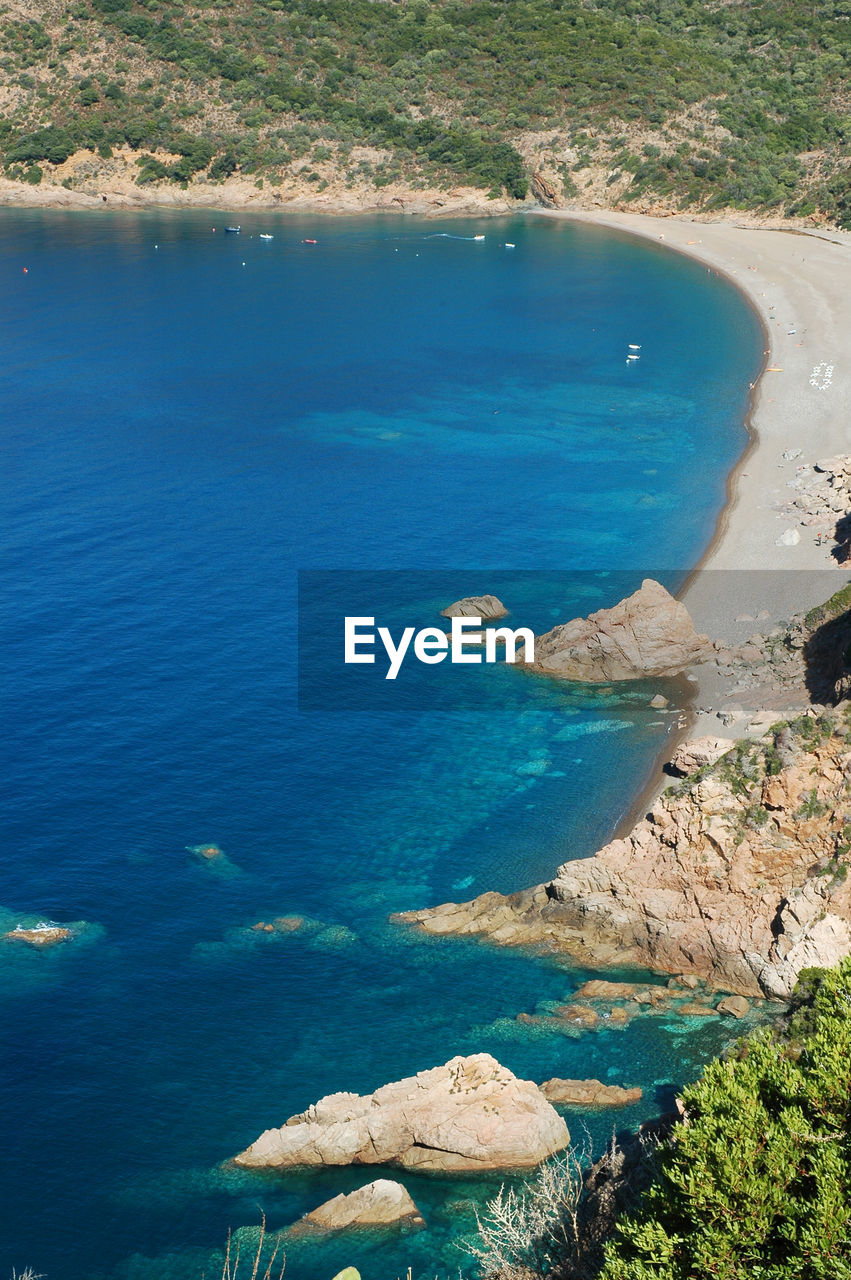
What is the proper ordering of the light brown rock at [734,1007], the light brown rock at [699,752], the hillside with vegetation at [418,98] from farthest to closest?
the hillside with vegetation at [418,98] < the light brown rock at [699,752] < the light brown rock at [734,1007]

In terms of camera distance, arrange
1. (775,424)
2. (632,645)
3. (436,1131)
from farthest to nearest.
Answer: (775,424) → (632,645) → (436,1131)

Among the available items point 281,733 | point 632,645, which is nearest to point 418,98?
point 632,645

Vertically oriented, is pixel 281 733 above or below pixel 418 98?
below

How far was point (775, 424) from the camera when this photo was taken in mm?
85875

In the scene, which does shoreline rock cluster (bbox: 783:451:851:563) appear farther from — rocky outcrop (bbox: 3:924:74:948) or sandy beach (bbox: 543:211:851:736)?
rocky outcrop (bbox: 3:924:74:948)

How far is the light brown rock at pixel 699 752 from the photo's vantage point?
143ft

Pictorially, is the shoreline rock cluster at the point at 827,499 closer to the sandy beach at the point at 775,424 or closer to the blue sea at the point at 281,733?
the sandy beach at the point at 775,424

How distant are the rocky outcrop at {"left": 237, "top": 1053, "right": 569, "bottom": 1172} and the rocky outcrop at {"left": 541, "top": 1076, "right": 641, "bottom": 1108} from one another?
1.28 metres

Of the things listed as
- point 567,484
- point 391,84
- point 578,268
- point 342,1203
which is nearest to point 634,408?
point 567,484

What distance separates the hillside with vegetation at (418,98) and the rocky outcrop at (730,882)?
132666 mm

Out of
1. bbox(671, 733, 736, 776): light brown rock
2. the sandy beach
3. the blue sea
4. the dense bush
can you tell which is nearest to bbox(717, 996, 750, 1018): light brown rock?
the blue sea

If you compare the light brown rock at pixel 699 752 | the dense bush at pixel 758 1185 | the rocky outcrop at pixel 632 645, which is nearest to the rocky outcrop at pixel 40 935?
the light brown rock at pixel 699 752
